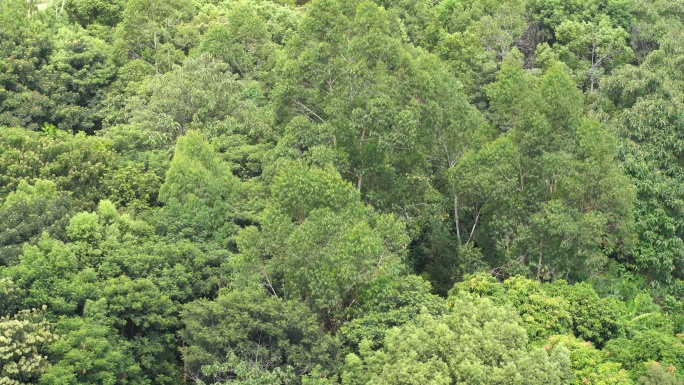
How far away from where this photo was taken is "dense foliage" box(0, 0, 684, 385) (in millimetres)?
22906

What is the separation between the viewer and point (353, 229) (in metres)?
23.9

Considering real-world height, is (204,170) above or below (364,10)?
below

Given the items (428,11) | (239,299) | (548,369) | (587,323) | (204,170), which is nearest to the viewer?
(548,369)

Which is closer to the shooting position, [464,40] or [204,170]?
[204,170]

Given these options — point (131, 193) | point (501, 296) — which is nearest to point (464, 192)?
point (501, 296)

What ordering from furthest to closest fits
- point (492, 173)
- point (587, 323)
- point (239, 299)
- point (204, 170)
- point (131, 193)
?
1. point (131, 193)
2. point (204, 170)
3. point (492, 173)
4. point (587, 323)
5. point (239, 299)

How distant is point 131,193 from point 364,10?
1073cm

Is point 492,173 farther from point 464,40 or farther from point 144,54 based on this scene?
point 144,54

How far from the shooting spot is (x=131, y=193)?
32.2m

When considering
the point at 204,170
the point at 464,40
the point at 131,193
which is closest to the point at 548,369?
the point at 204,170

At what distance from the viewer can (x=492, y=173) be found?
28.0 m

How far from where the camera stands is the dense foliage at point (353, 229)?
22906mm

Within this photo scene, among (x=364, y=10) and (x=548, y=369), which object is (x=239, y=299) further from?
(x=364, y=10)

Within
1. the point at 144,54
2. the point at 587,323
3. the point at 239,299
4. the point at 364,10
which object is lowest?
the point at 587,323
